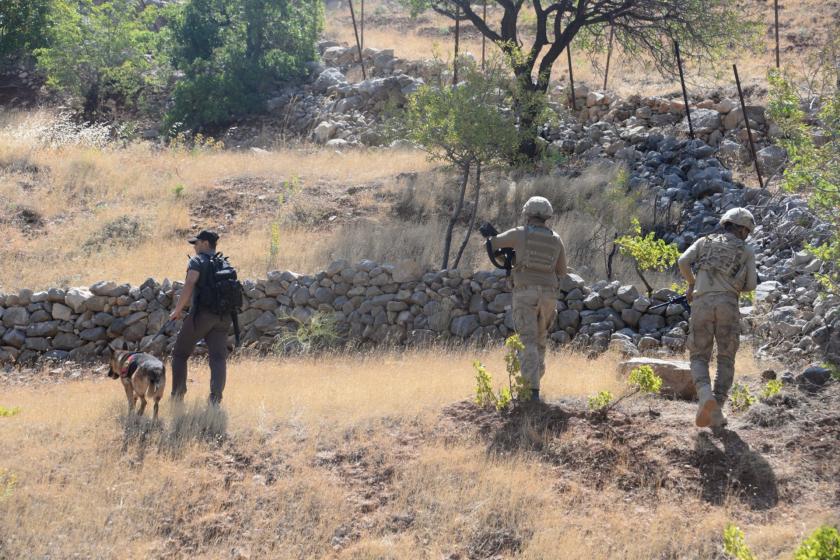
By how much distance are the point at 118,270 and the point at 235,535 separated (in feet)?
28.2

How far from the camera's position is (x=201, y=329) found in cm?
869

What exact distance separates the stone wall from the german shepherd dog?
3550 millimetres

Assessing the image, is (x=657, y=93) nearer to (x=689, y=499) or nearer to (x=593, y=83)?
(x=593, y=83)

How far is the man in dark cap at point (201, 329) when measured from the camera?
28.2 ft

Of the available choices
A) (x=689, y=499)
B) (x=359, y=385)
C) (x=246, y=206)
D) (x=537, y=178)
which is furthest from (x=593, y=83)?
(x=689, y=499)

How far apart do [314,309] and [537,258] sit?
17.7ft

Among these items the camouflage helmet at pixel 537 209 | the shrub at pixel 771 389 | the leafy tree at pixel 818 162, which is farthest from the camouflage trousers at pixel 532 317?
the leafy tree at pixel 818 162

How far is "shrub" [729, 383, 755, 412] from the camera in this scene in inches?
310

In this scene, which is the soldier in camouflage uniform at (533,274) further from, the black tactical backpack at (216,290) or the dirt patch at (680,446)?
the black tactical backpack at (216,290)

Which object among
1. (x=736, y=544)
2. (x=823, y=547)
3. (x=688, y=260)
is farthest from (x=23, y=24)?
(x=823, y=547)

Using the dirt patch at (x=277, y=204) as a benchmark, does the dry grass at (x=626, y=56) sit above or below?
above

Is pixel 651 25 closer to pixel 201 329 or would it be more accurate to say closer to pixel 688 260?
pixel 688 260

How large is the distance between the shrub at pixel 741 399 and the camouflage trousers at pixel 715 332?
0.32 metres

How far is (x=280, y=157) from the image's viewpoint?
824 inches
